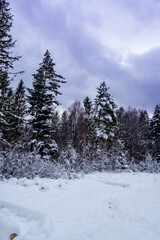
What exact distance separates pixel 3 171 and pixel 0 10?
967cm

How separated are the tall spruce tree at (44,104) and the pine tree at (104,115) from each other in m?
6.17

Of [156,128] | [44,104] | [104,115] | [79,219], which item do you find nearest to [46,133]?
[44,104]

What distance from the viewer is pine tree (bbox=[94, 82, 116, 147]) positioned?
17.3 metres

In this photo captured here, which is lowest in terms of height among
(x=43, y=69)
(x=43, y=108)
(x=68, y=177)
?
(x=68, y=177)

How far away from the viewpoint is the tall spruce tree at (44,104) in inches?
487

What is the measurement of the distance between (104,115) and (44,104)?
8.17 meters

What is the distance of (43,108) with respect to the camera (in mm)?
12617

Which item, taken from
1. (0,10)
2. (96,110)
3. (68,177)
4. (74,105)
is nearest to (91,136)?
(96,110)

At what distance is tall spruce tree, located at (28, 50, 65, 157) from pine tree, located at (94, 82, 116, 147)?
6.17 meters

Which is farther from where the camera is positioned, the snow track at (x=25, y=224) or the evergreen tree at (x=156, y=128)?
the evergreen tree at (x=156, y=128)

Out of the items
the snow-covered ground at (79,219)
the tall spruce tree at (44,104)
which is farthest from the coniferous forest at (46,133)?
the snow-covered ground at (79,219)

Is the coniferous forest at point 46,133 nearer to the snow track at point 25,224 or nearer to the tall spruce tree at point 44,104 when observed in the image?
the tall spruce tree at point 44,104

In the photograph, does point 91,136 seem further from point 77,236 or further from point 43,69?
point 77,236

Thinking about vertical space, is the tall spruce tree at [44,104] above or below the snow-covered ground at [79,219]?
above
